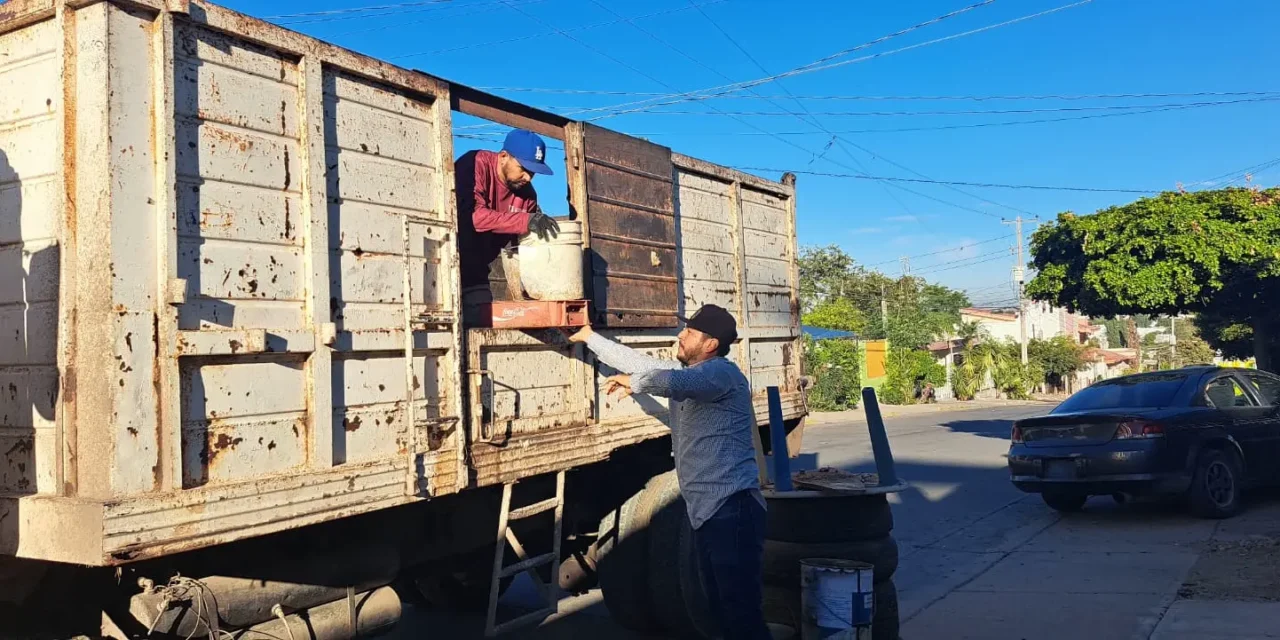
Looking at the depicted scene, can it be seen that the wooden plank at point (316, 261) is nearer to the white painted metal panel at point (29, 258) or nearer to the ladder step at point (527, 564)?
the white painted metal panel at point (29, 258)

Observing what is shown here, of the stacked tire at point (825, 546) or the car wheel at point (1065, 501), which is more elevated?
the stacked tire at point (825, 546)

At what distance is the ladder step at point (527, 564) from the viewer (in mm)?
4523

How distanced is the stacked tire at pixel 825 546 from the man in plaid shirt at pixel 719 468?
92 centimetres

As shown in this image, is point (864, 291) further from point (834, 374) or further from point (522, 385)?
point (522, 385)

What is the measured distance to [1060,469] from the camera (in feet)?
30.2

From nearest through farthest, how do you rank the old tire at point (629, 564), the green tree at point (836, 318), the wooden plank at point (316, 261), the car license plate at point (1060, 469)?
the wooden plank at point (316, 261) < the old tire at point (629, 564) < the car license plate at point (1060, 469) < the green tree at point (836, 318)

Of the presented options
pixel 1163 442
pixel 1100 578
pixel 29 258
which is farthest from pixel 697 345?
pixel 1163 442

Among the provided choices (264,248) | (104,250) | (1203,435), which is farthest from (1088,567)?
(104,250)

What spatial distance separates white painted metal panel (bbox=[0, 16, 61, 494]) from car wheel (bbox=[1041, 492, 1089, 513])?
892cm

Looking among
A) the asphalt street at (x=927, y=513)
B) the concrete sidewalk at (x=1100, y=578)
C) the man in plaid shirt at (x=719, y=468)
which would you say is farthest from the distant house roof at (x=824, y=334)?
the man in plaid shirt at (x=719, y=468)

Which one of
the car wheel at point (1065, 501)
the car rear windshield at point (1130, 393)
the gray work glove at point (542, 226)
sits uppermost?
the gray work glove at point (542, 226)

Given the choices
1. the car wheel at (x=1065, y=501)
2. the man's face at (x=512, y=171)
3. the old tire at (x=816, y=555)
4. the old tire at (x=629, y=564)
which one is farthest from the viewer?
the car wheel at (x=1065, y=501)

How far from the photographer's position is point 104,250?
9.92 ft

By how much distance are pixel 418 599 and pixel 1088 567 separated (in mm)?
4810
